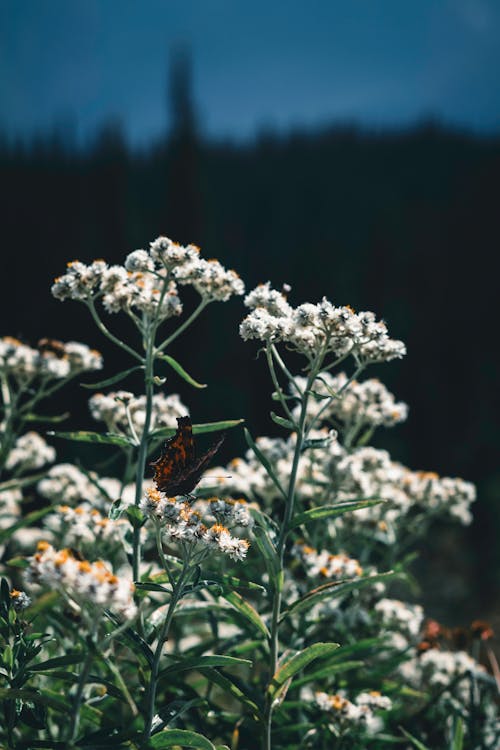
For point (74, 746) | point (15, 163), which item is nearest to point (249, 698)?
point (74, 746)

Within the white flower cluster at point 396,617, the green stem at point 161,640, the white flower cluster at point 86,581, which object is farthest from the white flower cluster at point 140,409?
the white flower cluster at point 396,617

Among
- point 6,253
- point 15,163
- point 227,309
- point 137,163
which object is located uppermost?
point 137,163

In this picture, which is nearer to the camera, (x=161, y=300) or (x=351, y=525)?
(x=161, y=300)

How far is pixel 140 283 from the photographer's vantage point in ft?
9.84

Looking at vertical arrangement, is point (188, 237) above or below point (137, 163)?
below

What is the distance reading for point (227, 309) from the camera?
37688mm

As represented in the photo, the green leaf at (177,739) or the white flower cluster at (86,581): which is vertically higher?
the white flower cluster at (86,581)

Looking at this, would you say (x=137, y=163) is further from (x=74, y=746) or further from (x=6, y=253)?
(x=74, y=746)

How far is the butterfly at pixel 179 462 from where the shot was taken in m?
2.28

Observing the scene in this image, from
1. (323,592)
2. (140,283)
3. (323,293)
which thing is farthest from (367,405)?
(323,293)

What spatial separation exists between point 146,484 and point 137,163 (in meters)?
80.4

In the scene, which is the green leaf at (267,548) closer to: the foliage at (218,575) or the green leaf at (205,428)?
the foliage at (218,575)

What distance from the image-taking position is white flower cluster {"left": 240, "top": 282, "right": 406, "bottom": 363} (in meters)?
2.58

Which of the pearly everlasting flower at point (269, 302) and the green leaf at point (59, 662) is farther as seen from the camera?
the pearly everlasting flower at point (269, 302)
